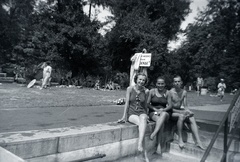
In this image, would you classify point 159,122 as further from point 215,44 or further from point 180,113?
point 215,44

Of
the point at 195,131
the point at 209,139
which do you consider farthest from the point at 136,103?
the point at 209,139

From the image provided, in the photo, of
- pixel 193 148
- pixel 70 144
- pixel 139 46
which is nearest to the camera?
pixel 70 144

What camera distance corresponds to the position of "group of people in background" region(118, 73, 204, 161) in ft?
15.4

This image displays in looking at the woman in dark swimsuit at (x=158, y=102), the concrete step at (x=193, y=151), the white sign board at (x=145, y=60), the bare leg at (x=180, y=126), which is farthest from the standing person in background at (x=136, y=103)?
the white sign board at (x=145, y=60)

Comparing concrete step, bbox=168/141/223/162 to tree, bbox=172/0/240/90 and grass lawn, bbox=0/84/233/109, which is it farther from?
tree, bbox=172/0/240/90

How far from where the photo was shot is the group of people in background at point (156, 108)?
185 inches

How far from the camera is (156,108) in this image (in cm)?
533

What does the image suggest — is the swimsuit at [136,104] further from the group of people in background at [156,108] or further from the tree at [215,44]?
the tree at [215,44]

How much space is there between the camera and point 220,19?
25.6 m

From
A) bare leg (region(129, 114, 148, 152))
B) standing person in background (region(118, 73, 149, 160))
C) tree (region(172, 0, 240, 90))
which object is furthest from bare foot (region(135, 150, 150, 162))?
tree (region(172, 0, 240, 90))

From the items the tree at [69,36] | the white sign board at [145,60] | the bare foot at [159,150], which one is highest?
the tree at [69,36]

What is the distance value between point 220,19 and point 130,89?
24.7m

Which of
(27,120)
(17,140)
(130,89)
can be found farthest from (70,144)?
(27,120)

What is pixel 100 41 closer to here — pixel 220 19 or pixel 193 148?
pixel 220 19
